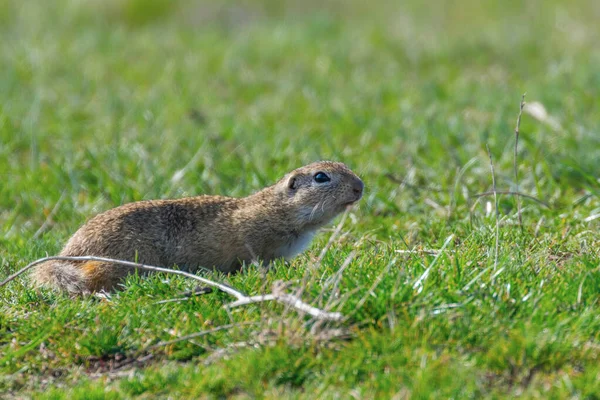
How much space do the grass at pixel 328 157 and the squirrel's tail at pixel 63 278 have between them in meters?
0.12

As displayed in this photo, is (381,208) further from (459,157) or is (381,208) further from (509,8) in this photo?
(509,8)

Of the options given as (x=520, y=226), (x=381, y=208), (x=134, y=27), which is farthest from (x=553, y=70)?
(x=134, y=27)

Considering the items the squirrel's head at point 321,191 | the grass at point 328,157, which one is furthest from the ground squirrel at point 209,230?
the grass at point 328,157

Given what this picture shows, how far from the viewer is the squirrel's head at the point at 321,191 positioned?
5.70 metres

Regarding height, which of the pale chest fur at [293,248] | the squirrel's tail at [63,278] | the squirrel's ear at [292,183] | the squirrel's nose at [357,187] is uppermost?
the squirrel's ear at [292,183]

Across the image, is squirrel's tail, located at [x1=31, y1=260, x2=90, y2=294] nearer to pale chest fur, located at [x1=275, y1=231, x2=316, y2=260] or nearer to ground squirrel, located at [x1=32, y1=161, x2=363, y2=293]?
ground squirrel, located at [x1=32, y1=161, x2=363, y2=293]

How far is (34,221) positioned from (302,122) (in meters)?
2.88

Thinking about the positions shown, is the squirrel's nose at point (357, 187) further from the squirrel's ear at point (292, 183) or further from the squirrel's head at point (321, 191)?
the squirrel's ear at point (292, 183)

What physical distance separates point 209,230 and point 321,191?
2.40 ft

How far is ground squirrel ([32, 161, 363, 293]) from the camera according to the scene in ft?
17.2

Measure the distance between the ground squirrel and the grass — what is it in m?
0.26

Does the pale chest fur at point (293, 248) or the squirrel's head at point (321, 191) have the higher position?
the squirrel's head at point (321, 191)

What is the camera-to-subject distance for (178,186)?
7254 mm

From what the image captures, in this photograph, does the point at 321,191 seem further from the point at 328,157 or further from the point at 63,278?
the point at 328,157
